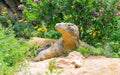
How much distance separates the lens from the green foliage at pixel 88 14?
822cm

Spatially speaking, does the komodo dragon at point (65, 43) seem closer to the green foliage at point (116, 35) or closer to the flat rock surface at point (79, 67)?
the green foliage at point (116, 35)

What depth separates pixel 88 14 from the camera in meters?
8.32

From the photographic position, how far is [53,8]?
8648 millimetres

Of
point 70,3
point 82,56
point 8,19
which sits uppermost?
point 70,3

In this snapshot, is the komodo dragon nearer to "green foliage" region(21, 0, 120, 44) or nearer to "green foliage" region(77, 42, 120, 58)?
"green foliage" region(77, 42, 120, 58)

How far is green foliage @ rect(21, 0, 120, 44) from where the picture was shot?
822cm

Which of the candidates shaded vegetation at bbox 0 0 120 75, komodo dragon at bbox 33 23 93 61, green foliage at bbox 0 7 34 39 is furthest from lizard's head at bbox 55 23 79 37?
green foliage at bbox 0 7 34 39

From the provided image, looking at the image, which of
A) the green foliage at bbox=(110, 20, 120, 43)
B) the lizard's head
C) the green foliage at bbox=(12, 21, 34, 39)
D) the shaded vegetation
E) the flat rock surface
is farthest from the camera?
the green foliage at bbox=(12, 21, 34, 39)

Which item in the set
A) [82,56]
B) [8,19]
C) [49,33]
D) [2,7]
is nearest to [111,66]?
[82,56]

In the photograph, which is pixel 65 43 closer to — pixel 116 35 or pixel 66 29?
pixel 66 29

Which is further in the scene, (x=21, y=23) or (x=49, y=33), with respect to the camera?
(x=21, y=23)

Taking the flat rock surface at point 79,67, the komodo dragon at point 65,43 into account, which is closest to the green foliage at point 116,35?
the komodo dragon at point 65,43

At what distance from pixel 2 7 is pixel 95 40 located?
222 inches

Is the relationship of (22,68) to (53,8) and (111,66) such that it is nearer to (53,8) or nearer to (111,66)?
(111,66)
